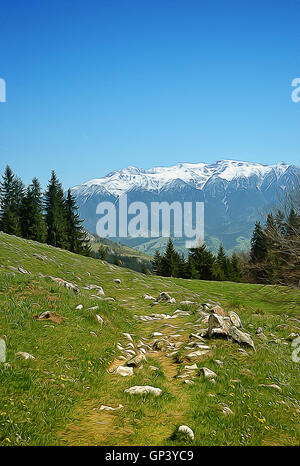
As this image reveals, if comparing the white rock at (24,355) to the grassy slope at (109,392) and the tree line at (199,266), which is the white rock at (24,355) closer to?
the grassy slope at (109,392)

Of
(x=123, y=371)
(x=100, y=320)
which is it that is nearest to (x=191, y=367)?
(x=123, y=371)

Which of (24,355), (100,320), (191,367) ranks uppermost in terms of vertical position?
(24,355)

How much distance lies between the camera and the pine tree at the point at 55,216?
7788 centimetres

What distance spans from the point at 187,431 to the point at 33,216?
249 ft

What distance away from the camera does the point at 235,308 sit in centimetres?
2214

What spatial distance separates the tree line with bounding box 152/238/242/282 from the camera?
80.1 metres

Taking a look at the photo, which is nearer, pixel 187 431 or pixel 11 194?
pixel 187 431

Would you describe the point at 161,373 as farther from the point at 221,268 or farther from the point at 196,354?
the point at 221,268

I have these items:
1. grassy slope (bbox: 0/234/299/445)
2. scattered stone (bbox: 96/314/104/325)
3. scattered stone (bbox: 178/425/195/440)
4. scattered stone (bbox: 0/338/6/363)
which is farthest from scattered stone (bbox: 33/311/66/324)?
scattered stone (bbox: 178/425/195/440)

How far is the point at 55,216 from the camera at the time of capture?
78.7 m

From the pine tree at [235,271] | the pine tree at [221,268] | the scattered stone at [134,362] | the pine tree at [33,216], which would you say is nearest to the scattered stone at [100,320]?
the scattered stone at [134,362]

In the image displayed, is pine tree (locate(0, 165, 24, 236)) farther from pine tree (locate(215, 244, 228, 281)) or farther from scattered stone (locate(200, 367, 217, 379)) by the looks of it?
scattered stone (locate(200, 367, 217, 379))
